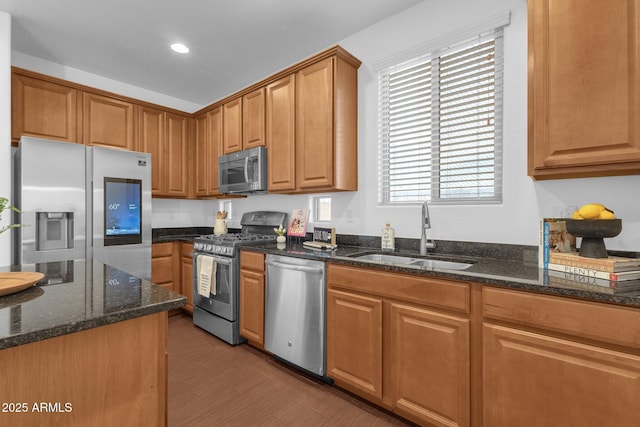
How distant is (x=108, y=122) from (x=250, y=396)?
3191 millimetres

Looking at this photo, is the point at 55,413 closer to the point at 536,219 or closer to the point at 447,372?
the point at 447,372

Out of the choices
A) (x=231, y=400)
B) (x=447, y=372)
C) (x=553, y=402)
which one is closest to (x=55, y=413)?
(x=231, y=400)

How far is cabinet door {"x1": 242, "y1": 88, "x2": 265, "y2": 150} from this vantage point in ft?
10.3

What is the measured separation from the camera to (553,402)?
51.1 inches

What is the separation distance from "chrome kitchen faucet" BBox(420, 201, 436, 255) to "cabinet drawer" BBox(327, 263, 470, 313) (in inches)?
22.0

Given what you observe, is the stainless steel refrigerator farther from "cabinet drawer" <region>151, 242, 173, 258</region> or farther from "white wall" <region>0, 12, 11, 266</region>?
"cabinet drawer" <region>151, 242, 173, 258</region>

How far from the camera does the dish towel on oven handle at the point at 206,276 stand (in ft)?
9.77

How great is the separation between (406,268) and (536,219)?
0.92 m

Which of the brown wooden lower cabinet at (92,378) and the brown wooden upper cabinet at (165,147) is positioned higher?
the brown wooden upper cabinet at (165,147)

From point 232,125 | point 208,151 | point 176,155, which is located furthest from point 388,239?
point 176,155

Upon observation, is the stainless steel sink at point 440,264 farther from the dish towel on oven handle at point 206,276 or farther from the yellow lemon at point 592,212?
the dish towel on oven handle at point 206,276

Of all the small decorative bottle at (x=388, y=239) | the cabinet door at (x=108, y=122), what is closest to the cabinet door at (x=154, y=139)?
the cabinet door at (x=108, y=122)

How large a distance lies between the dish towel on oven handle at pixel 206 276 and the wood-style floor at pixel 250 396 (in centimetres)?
54

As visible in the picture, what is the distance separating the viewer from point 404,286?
175cm
